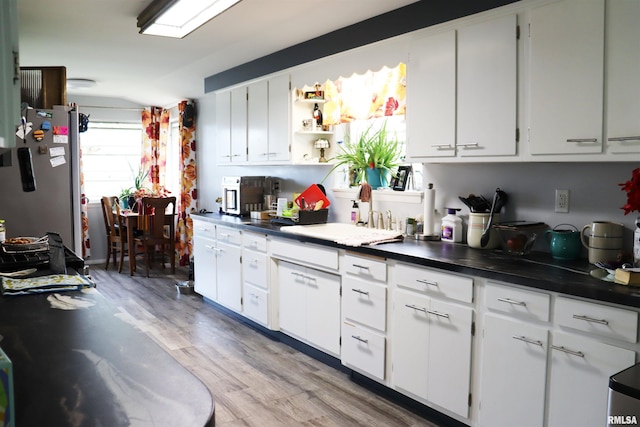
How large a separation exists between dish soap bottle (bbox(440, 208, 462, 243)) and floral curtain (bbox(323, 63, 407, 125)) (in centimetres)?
81

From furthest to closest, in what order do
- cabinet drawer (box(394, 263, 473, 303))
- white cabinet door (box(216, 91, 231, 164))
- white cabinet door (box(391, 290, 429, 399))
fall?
white cabinet door (box(216, 91, 231, 164))
white cabinet door (box(391, 290, 429, 399))
cabinet drawer (box(394, 263, 473, 303))

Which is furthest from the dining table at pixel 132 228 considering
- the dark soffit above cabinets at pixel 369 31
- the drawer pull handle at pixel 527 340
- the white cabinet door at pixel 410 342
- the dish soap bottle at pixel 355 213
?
the drawer pull handle at pixel 527 340

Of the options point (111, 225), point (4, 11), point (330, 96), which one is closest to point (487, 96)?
point (330, 96)

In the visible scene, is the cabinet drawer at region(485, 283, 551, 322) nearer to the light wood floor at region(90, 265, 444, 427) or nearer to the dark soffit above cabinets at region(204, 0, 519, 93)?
the light wood floor at region(90, 265, 444, 427)

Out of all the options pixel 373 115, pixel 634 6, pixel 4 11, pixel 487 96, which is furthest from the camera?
pixel 373 115

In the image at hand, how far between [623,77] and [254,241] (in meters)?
2.78

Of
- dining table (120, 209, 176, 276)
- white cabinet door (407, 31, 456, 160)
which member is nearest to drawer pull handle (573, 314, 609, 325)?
white cabinet door (407, 31, 456, 160)

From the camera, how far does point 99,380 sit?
49.1 inches

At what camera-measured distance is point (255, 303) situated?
167 inches

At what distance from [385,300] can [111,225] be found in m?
4.85

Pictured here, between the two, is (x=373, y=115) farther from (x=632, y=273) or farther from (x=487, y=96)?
(x=632, y=273)

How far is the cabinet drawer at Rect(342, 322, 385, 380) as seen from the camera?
120 inches

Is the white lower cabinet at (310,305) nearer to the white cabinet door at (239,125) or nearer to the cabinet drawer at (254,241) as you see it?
the cabinet drawer at (254,241)

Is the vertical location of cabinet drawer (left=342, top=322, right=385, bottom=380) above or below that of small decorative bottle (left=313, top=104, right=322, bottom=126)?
below
